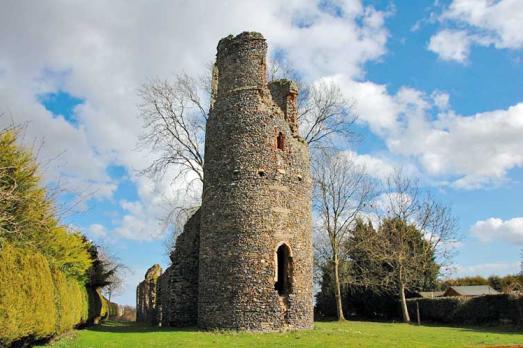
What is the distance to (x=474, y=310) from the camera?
28.3 metres

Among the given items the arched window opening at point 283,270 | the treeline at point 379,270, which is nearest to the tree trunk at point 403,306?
the treeline at point 379,270

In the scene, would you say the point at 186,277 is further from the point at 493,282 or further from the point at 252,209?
the point at 493,282

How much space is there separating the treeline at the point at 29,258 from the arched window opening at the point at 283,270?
8220 mm

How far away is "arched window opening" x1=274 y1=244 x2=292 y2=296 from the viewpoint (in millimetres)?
19203

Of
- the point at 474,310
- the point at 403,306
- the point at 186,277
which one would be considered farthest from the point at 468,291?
the point at 186,277

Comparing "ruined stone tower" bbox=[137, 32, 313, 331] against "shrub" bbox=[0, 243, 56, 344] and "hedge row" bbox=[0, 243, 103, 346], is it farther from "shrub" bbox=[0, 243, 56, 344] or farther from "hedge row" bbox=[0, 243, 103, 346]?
"shrub" bbox=[0, 243, 56, 344]

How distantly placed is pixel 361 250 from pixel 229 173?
2097 centimetres

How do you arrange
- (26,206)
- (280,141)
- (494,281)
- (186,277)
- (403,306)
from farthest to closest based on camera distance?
(494,281) → (403,306) → (186,277) → (280,141) → (26,206)

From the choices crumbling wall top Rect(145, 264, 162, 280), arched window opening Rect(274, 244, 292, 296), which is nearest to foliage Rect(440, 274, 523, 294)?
arched window opening Rect(274, 244, 292, 296)

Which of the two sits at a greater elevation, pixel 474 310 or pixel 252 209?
pixel 252 209

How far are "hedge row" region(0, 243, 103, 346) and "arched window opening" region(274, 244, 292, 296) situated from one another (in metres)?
8.23

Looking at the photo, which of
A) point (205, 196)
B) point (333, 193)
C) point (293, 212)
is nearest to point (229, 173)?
point (205, 196)

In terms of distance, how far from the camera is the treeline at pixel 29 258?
10.9 metres

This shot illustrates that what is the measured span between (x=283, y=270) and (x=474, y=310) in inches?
607
